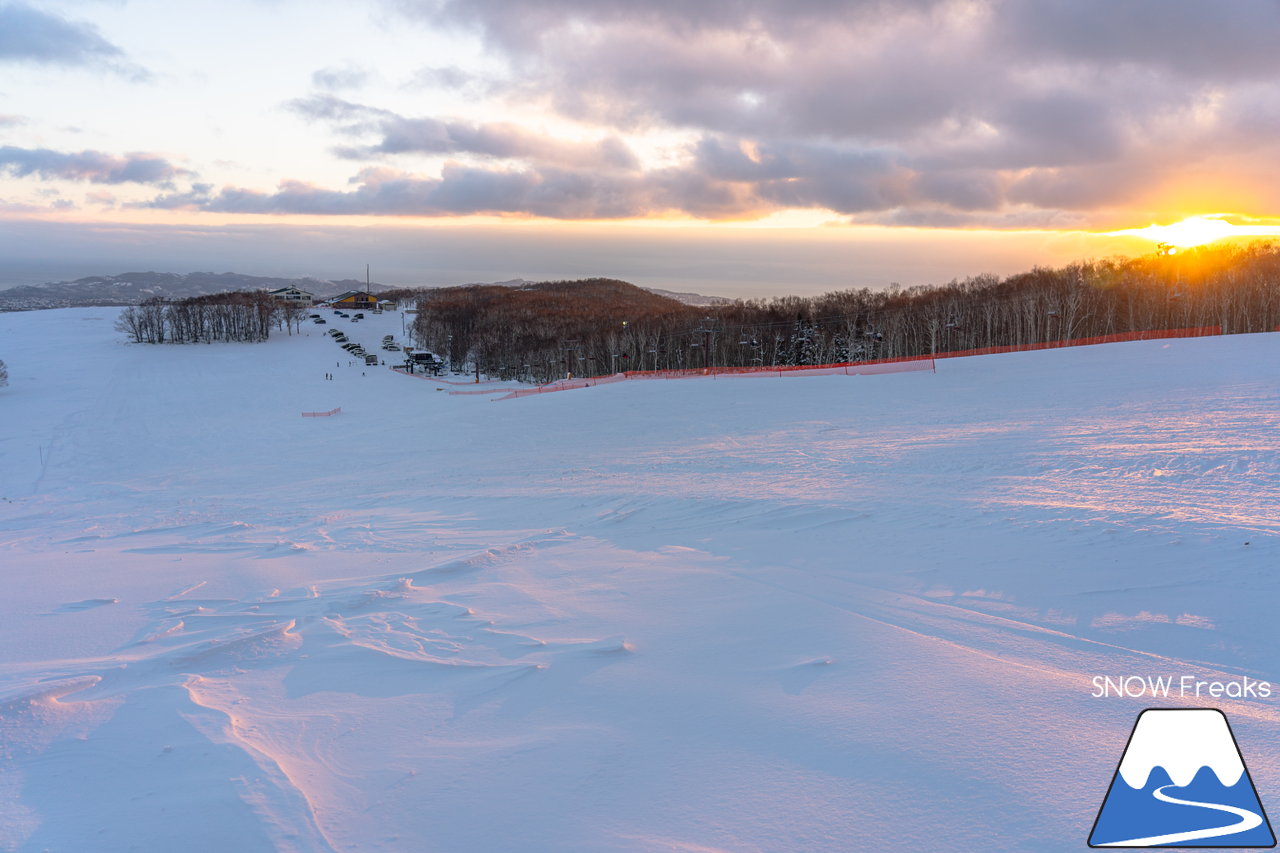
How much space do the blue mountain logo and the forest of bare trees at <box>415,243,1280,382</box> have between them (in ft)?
213

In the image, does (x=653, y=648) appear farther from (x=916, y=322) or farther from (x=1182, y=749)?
(x=916, y=322)

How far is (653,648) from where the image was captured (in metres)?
6.39

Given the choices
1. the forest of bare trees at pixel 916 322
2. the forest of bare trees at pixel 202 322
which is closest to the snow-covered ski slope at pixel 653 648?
the forest of bare trees at pixel 916 322

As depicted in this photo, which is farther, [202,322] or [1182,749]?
[202,322]

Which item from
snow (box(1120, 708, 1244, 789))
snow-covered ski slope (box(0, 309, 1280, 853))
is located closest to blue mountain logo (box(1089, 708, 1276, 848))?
snow (box(1120, 708, 1244, 789))

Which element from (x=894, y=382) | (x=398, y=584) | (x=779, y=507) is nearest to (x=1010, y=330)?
(x=894, y=382)

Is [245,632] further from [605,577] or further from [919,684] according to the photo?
[919,684]

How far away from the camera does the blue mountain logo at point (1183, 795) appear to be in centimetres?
364

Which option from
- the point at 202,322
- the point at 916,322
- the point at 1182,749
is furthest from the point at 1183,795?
the point at 202,322

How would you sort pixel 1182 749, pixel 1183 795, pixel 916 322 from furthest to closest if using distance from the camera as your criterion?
pixel 916 322 → pixel 1182 749 → pixel 1183 795

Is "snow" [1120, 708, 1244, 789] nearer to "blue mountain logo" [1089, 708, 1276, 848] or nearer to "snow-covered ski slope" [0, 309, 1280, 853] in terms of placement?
"blue mountain logo" [1089, 708, 1276, 848]

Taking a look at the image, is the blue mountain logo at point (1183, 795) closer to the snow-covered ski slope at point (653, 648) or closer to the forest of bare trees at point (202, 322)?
the snow-covered ski slope at point (653, 648)

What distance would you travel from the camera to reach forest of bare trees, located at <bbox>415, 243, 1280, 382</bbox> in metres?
81.1

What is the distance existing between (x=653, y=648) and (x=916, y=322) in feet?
318
